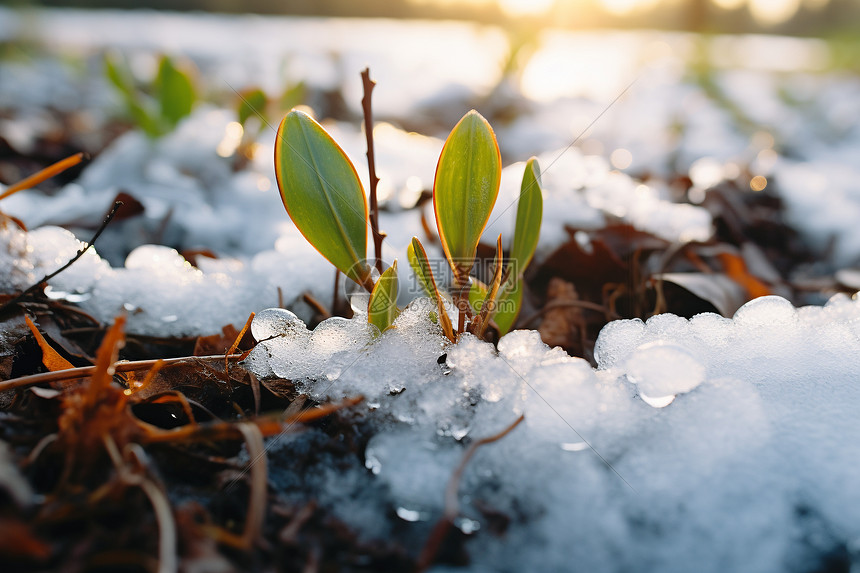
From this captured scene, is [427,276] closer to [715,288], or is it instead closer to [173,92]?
[715,288]

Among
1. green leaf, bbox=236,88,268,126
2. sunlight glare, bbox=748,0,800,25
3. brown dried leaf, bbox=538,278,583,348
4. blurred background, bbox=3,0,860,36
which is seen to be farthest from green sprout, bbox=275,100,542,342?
sunlight glare, bbox=748,0,800,25

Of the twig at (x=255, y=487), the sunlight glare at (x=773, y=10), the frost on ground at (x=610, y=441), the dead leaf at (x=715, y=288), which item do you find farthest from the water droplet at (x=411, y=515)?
the sunlight glare at (x=773, y=10)

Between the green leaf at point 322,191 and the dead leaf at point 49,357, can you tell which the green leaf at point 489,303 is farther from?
the dead leaf at point 49,357

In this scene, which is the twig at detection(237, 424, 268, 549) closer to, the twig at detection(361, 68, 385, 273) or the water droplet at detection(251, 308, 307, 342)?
Result: the water droplet at detection(251, 308, 307, 342)

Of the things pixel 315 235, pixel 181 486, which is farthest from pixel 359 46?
pixel 181 486

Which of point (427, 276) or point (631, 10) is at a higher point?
point (631, 10)

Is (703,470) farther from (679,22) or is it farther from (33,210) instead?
(679,22)

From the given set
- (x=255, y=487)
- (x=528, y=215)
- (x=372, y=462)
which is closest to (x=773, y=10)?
(x=528, y=215)
